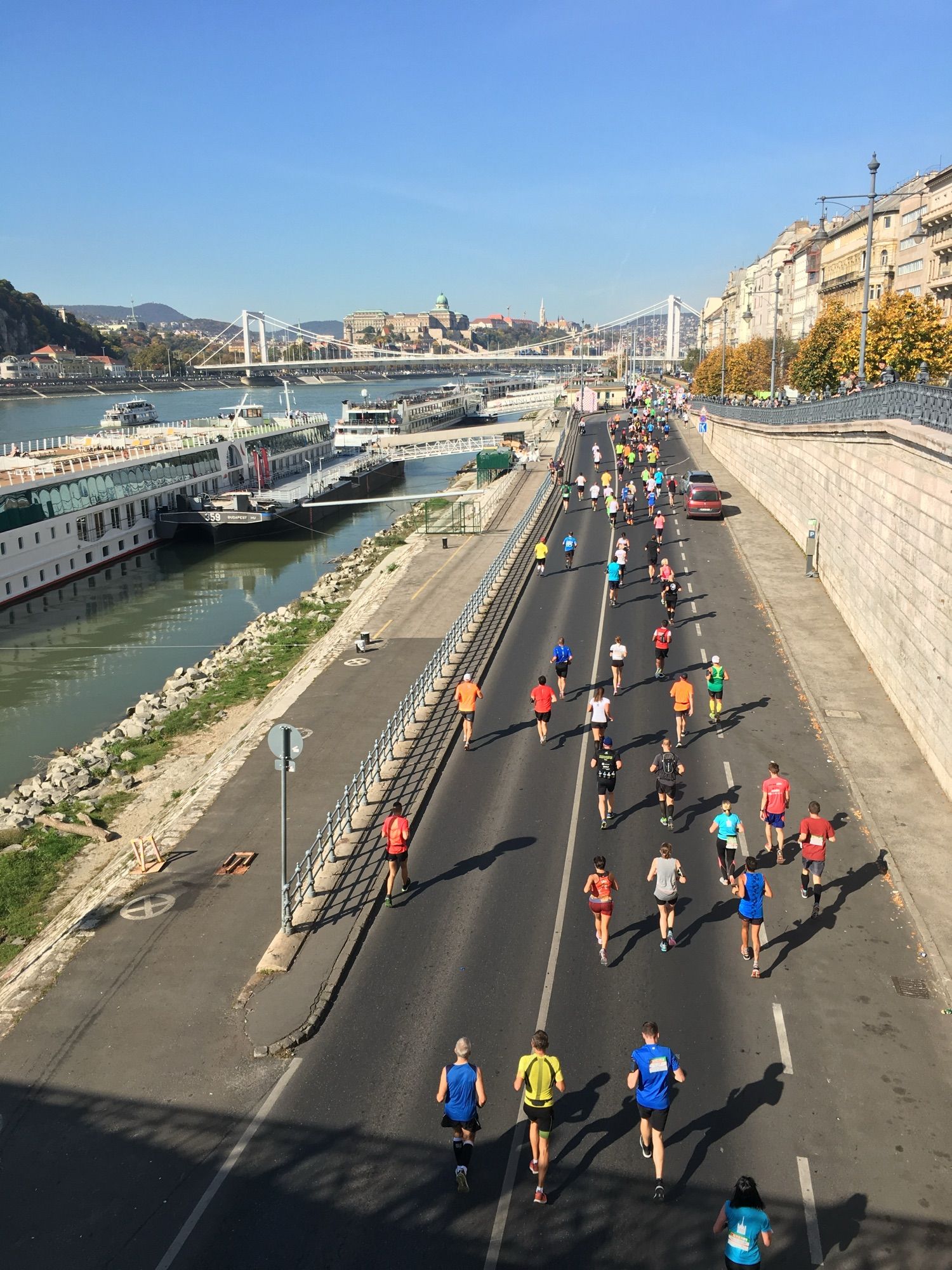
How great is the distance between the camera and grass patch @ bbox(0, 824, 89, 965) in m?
14.7

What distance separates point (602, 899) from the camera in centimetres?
1215

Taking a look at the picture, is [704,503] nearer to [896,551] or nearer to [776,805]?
[896,551]

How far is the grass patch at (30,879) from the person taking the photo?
14.7 metres

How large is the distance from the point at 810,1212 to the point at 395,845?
6.97 meters

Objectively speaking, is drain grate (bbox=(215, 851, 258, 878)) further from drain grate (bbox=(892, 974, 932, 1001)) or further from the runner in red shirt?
drain grate (bbox=(892, 974, 932, 1001))

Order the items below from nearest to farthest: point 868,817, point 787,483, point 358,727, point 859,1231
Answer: point 859,1231 < point 868,817 < point 358,727 < point 787,483

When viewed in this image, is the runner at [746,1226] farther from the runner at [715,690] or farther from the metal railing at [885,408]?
the metal railing at [885,408]

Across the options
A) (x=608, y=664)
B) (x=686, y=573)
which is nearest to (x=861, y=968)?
(x=608, y=664)

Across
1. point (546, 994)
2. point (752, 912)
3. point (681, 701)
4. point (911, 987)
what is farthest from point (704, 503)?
point (546, 994)

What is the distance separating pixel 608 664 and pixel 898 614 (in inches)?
277

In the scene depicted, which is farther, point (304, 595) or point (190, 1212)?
point (304, 595)

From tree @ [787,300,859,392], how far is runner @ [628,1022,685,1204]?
153 ft

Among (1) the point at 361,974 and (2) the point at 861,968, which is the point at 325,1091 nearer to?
(1) the point at 361,974

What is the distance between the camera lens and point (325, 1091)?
10.2 metres
